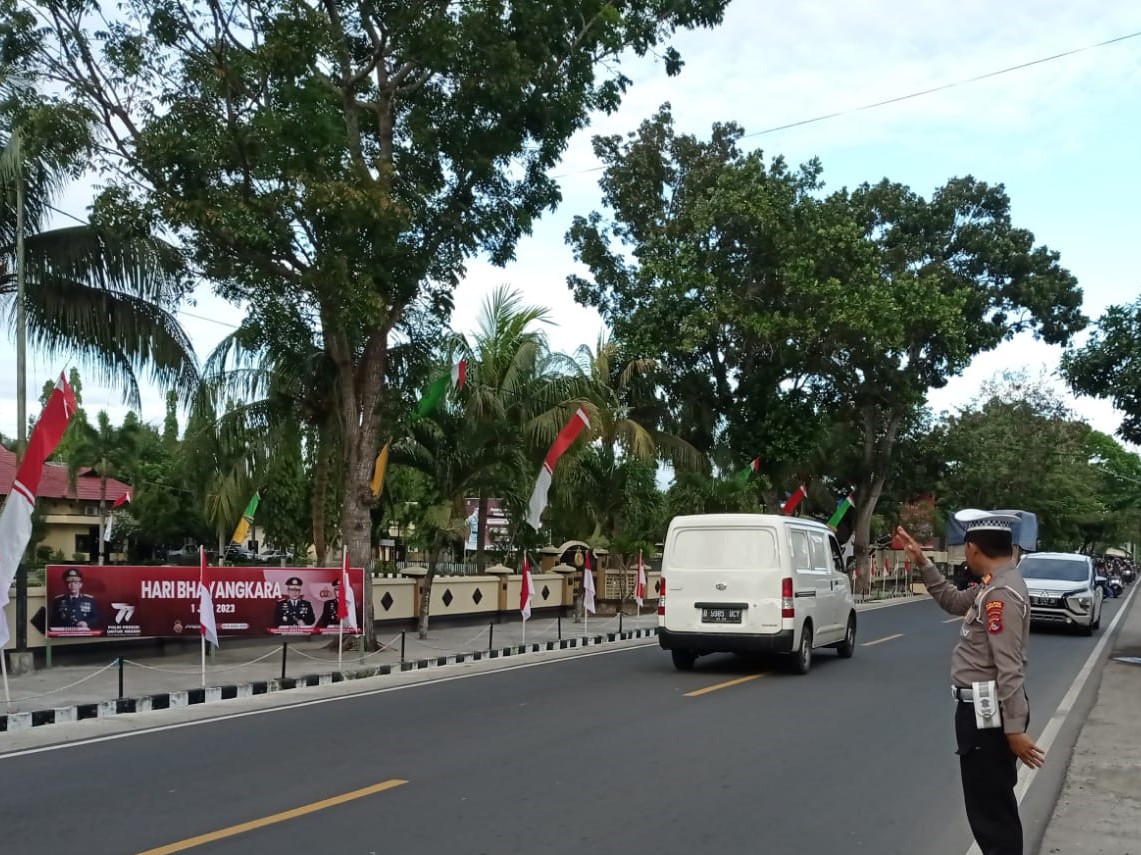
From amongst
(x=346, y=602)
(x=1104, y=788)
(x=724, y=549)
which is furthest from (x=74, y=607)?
(x=1104, y=788)

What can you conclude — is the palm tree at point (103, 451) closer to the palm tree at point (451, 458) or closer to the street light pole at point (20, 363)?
the palm tree at point (451, 458)

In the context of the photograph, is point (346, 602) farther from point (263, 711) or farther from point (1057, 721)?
point (1057, 721)

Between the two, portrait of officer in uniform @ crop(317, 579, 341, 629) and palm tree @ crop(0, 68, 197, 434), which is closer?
palm tree @ crop(0, 68, 197, 434)

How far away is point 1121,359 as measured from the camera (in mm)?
18562

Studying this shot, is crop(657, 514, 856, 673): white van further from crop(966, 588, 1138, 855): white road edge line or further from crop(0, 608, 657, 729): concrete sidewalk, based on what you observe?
crop(0, 608, 657, 729): concrete sidewalk

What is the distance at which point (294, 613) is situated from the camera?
55.6 feet

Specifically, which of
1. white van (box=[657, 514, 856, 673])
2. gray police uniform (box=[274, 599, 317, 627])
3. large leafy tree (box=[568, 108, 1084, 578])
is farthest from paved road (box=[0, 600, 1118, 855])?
large leafy tree (box=[568, 108, 1084, 578])

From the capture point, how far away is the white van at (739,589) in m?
14.6

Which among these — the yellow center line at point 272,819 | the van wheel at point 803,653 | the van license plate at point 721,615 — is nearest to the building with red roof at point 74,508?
the van license plate at point 721,615

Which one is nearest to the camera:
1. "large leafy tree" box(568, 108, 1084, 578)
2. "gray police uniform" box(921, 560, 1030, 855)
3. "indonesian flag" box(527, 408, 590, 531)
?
"gray police uniform" box(921, 560, 1030, 855)

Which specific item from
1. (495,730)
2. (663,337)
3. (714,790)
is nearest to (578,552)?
(663,337)

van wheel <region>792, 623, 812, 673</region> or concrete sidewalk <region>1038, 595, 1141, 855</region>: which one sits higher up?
van wheel <region>792, 623, 812, 673</region>

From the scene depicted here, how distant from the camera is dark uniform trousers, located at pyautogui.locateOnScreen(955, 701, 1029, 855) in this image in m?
5.03

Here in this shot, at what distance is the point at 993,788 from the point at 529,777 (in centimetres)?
396
